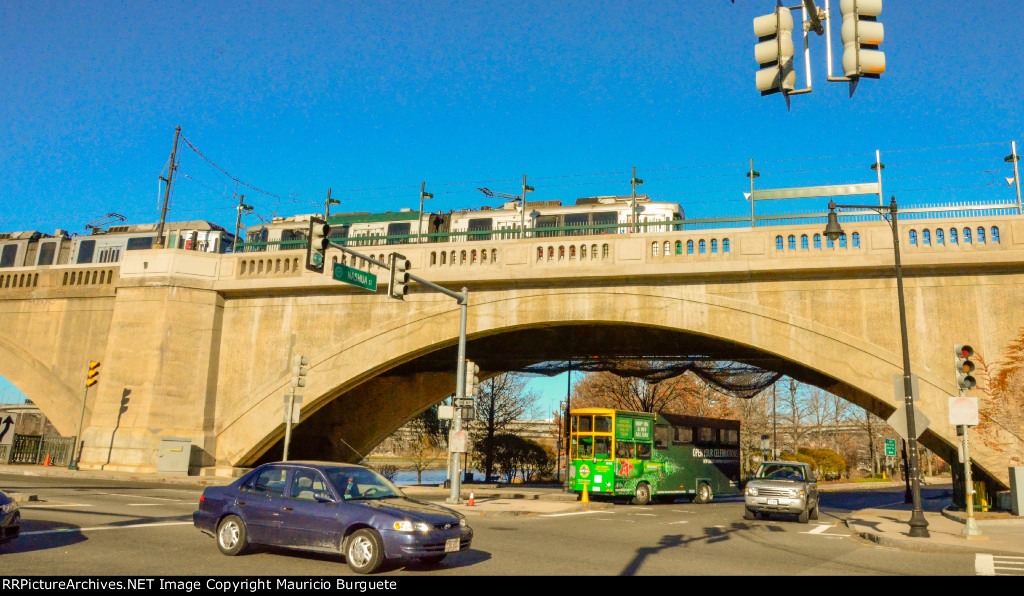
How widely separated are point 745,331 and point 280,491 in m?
14.9

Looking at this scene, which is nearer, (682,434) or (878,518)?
(878,518)

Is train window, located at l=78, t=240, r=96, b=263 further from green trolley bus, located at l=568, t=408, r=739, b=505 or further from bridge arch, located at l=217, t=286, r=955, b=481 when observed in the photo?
green trolley bus, located at l=568, t=408, r=739, b=505

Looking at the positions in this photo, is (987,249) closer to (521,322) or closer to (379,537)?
(521,322)

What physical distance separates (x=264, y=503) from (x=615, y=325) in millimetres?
16985

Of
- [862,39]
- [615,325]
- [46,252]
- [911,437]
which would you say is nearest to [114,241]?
[46,252]

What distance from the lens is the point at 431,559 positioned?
30.2ft

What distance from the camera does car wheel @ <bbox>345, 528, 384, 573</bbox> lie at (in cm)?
890

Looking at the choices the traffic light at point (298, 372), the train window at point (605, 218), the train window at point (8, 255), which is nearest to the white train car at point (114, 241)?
the train window at point (8, 255)

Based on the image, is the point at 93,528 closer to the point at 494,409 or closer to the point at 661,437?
the point at 661,437

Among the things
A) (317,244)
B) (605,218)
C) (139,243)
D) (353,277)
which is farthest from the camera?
(139,243)

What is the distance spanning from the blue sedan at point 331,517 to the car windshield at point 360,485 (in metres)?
0.01

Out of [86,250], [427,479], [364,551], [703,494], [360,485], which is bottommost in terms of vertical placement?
[427,479]

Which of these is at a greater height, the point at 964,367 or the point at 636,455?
the point at 964,367

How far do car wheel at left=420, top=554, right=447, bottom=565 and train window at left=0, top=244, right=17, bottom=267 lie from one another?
35.2 metres
